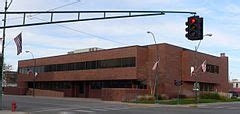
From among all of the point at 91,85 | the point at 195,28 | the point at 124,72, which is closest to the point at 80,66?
the point at 91,85

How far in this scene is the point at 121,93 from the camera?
56.9 m

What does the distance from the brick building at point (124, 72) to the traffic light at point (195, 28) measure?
3728cm

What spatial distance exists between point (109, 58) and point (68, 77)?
12205mm

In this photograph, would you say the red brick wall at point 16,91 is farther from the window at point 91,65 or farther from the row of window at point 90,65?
the window at point 91,65

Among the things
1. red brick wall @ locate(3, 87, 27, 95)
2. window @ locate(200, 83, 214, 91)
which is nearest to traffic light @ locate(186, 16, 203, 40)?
window @ locate(200, 83, 214, 91)

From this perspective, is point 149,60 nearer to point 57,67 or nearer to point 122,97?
point 122,97

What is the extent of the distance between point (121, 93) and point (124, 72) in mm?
6799

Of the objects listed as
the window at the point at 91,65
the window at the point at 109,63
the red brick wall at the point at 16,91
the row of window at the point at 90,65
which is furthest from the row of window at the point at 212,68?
the red brick wall at the point at 16,91

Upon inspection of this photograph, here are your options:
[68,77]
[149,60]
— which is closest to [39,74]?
[68,77]

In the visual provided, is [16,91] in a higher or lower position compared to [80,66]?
lower

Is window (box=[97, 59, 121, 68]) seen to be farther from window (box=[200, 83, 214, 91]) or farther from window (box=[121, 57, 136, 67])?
window (box=[200, 83, 214, 91])

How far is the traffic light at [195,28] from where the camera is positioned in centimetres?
1945

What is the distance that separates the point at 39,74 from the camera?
3378 inches

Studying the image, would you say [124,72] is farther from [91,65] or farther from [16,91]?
[16,91]
